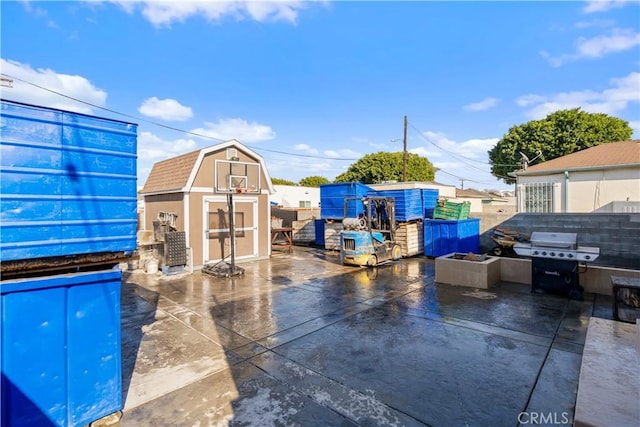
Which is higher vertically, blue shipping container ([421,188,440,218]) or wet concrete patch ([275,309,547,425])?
blue shipping container ([421,188,440,218])

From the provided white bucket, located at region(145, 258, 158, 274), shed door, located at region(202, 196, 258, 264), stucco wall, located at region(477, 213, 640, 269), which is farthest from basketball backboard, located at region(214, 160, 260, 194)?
stucco wall, located at region(477, 213, 640, 269)

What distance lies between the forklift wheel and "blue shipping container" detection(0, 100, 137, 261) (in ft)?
30.4

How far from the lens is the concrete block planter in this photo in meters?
7.67

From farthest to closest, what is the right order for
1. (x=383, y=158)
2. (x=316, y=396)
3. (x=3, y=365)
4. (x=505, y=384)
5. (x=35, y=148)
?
(x=383, y=158) → (x=505, y=384) → (x=316, y=396) → (x=35, y=148) → (x=3, y=365)

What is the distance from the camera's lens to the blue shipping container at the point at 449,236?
1205cm

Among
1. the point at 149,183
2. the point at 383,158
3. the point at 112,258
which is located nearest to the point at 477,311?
the point at 112,258

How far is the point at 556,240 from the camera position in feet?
22.3

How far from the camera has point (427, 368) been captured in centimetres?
389

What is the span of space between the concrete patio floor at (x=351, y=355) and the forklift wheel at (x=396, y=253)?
11.6 ft

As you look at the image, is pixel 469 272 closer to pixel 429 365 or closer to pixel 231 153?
pixel 429 365

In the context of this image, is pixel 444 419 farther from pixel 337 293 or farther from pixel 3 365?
pixel 337 293

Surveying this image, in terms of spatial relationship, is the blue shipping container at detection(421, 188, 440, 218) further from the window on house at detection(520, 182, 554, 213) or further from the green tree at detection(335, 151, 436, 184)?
the green tree at detection(335, 151, 436, 184)

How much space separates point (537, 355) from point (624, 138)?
2958cm

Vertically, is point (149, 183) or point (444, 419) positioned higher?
point (149, 183)
